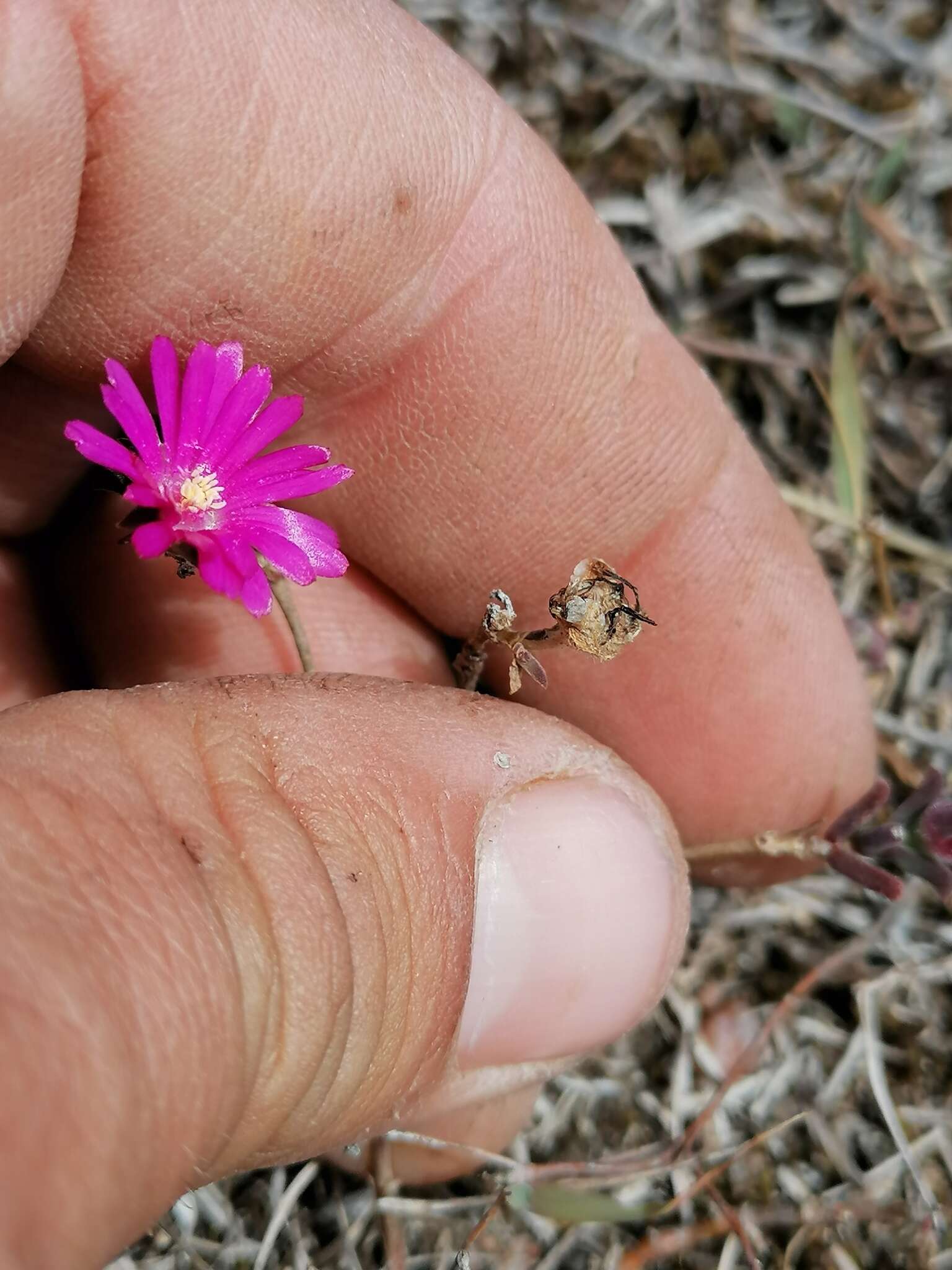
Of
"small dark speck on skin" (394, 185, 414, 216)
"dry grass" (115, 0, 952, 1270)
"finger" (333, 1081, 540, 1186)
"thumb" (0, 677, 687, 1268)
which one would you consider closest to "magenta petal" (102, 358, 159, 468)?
"thumb" (0, 677, 687, 1268)

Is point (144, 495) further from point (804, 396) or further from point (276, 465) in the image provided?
point (804, 396)

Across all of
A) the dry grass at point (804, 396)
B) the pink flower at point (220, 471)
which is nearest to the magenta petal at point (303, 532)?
the pink flower at point (220, 471)

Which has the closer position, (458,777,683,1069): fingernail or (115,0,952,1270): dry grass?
(458,777,683,1069): fingernail

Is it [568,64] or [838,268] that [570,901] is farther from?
[568,64]

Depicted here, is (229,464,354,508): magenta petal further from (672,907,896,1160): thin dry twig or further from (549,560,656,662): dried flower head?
(672,907,896,1160): thin dry twig

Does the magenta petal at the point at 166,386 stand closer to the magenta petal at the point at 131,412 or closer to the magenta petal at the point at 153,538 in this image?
the magenta petal at the point at 131,412

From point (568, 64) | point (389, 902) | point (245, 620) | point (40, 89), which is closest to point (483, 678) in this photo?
point (245, 620)

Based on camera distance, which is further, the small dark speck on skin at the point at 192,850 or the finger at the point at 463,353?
the finger at the point at 463,353
